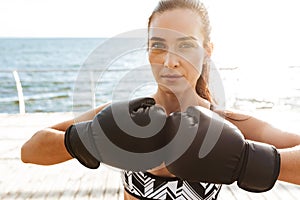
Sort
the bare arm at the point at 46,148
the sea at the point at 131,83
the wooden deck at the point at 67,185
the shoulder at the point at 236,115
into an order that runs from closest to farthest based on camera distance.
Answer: the bare arm at the point at 46,148 → the sea at the point at 131,83 → the shoulder at the point at 236,115 → the wooden deck at the point at 67,185

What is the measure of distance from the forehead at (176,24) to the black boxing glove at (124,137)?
200 mm

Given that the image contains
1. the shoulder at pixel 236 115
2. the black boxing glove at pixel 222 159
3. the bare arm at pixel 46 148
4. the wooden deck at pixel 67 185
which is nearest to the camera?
the black boxing glove at pixel 222 159

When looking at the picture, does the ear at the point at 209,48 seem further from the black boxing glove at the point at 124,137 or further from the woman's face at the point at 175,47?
the black boxing glove at the point at 124,137

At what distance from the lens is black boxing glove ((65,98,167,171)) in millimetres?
690

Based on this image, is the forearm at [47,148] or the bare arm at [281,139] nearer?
the bare arm at [281,139]

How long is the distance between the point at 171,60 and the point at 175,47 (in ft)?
0.12

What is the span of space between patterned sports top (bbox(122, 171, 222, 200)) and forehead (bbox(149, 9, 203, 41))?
36 cm

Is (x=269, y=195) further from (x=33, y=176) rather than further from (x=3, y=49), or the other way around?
(x=3, y=49)

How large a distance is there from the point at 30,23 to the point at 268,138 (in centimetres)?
5507

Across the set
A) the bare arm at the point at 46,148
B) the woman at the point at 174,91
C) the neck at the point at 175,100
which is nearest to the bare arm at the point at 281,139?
the woman at the point at 174,91

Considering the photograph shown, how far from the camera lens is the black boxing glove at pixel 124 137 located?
69 cm

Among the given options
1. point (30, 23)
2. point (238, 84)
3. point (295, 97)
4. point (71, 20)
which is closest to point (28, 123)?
point (238, 84)

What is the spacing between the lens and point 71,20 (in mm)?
43688

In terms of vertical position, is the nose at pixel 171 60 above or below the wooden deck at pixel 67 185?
above
